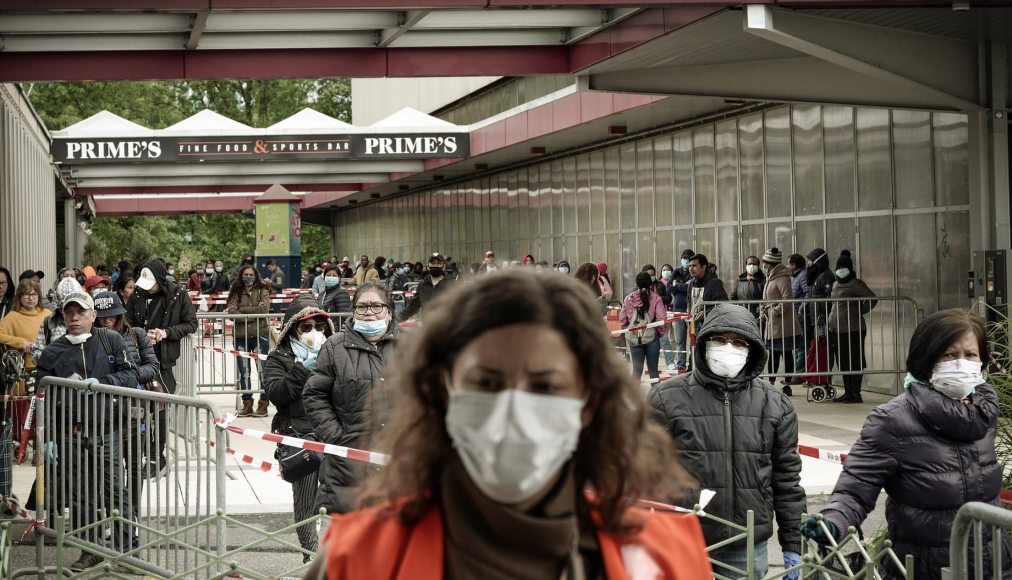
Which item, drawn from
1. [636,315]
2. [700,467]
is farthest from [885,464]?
[636,315]

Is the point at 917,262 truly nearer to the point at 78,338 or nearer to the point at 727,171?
the point at 727,171

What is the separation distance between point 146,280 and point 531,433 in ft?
38.0

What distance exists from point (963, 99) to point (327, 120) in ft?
61.3

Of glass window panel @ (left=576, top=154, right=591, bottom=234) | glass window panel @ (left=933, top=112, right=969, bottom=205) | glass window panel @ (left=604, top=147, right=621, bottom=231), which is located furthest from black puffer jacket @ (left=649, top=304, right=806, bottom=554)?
glass window panel @ (left=576, top=154, right=591, bottom=234)

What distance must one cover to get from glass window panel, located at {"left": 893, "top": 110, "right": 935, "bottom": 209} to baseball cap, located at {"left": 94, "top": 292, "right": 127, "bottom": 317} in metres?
11.1

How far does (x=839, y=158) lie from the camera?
1947 centimetres

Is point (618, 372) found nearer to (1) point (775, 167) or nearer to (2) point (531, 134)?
(1) point (775, 167)

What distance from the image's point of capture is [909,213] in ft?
58.7

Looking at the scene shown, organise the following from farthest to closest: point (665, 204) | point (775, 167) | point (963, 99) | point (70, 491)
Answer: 1. point (665, 204)
2. point (775, 167)
3. point (963, 99)
4. point (70, 491)

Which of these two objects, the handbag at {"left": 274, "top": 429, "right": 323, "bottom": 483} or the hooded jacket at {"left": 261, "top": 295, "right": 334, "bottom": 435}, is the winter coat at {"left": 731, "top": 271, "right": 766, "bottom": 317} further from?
the handbag at {"left": 274, "top": 429, "right": 323, "bottom": 483}

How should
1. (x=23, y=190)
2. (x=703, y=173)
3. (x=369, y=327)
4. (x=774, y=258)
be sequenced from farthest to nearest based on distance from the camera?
(x=23, y=190)
(x=703, y=173)
(x=774, y=258)
(x=369, y=327)

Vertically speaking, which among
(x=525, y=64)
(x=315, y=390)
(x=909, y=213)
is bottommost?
(x=315, y=390)

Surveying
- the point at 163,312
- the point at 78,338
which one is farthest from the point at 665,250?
the point at 78,338

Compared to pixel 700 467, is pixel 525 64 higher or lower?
higher
